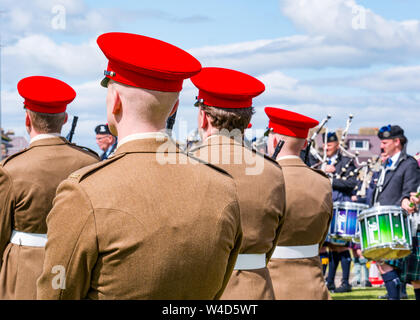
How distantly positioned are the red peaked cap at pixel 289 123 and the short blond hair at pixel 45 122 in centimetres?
164

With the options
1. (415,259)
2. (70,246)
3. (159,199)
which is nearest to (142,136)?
(159,199)

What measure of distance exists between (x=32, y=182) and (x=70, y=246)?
2.55 metres

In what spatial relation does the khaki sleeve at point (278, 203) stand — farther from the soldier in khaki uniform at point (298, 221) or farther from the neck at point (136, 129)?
the neck at point (136, 129)

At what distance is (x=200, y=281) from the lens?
234cm

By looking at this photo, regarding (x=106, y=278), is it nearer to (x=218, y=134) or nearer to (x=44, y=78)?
(x=218, y=134)

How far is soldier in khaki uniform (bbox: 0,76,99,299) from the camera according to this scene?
4574 mm

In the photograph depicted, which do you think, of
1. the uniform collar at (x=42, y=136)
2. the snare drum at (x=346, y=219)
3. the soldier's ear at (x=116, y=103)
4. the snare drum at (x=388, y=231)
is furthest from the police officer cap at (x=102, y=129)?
the soldier's ear at (x=116, y=103)

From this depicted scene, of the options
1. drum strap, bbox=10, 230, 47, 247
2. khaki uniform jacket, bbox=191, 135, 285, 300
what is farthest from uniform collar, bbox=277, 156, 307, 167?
drum strap, bbox=10, 230, 47, 247

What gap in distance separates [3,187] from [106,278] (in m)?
2.55

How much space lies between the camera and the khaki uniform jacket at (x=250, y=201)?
3.81 meters

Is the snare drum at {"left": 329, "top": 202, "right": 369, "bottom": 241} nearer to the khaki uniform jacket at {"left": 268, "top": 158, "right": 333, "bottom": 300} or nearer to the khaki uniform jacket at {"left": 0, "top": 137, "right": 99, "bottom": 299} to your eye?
the khaki uniform jacket at {"left": 268, "top": 158, "right": 333, "bottom": 300}

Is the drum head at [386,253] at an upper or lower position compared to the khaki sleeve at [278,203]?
lower

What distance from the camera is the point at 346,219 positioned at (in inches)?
395

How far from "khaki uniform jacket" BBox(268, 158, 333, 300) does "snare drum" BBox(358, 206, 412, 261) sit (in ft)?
8.67
